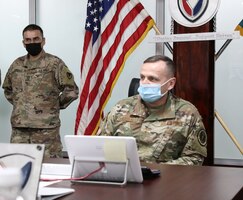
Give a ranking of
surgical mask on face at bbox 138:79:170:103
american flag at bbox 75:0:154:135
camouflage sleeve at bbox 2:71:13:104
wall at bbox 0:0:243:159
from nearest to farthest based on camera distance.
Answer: surgical mask on face at bbox 138:79:170:103
american flag at bbox 75:0:154:135
camouflage sleeve at bbox 2:71:13:104
wall at bbox 0:0:243:159

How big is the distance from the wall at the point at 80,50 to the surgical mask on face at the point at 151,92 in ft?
6.80

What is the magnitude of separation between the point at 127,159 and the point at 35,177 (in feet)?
1.53

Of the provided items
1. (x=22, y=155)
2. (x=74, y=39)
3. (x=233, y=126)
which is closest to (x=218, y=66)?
(x=233, y=126)

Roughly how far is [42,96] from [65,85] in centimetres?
22

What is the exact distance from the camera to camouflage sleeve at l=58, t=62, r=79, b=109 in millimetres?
3996

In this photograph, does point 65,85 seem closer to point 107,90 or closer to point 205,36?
point 107,90

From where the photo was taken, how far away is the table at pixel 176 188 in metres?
1.41

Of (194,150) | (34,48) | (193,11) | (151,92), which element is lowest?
(194,150)

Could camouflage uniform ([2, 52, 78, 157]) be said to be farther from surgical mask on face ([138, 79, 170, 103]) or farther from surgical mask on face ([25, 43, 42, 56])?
surgical mask on face ([138, 79, 170, 103])

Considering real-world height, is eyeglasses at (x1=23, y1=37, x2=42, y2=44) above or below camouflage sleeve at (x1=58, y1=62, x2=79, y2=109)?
above

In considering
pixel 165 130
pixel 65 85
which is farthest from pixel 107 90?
pixel 165 130

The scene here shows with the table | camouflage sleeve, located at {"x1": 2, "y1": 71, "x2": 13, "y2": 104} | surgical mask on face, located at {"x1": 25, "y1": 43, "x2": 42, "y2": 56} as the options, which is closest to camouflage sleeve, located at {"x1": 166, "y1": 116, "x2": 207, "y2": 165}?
the table

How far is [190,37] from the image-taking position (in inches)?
133

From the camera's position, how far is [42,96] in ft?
13.1
